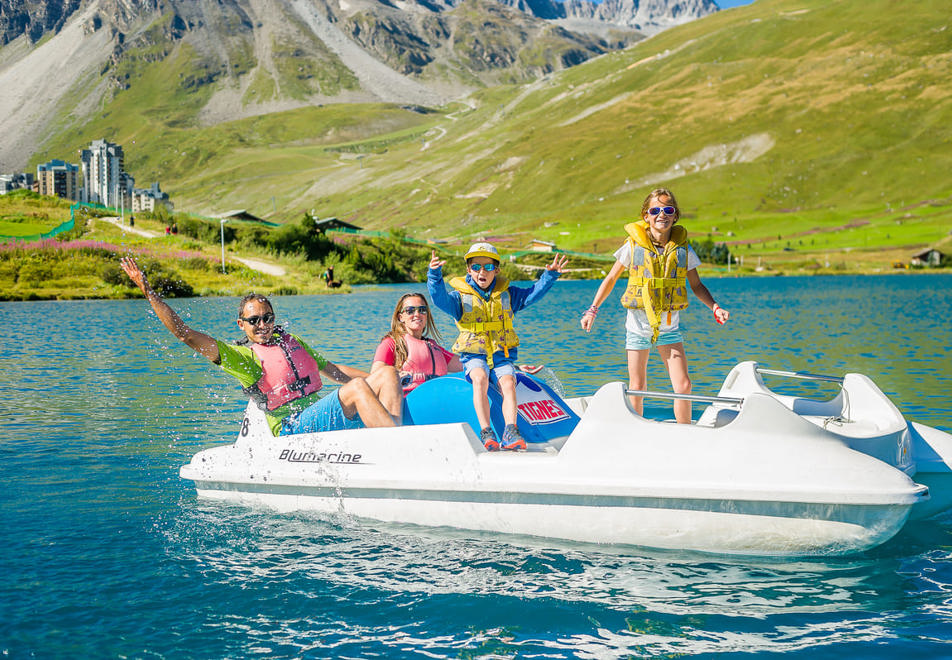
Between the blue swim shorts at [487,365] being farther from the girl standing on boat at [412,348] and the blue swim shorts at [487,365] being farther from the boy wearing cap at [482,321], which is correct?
the girl standing on boat at [412,348]

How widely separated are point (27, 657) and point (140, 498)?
3587 mm

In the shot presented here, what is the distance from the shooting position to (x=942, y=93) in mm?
183000

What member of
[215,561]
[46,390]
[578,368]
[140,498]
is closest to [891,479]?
[215,561]

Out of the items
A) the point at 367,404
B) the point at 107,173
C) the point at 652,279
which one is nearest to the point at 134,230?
the point at 367,404

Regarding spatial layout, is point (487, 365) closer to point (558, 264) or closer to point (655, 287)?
point (558, 264)

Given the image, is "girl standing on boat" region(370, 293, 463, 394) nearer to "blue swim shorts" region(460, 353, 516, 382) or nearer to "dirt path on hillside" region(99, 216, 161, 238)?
"blue swim shorts" region(460, 353, 516, 382)

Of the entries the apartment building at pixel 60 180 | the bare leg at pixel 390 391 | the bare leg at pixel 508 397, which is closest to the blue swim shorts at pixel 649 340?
the bare leg at pixel 508 397

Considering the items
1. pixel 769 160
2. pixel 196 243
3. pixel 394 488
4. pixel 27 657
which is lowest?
pixel 27 657

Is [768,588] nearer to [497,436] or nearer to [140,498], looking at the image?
[497,436]

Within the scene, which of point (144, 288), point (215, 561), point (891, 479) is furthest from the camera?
point (144, 288)

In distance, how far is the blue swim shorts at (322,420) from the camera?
26.1 feet

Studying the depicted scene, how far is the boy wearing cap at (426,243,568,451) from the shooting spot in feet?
25.7

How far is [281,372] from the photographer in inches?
319

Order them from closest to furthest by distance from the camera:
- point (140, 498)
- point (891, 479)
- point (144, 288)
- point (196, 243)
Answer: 1. point (891, 479)
2. point (144, 288)
3. point (140, 498)
4. point (196, 243)
